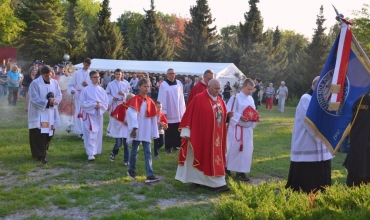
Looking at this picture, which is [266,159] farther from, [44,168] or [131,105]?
[44,168]

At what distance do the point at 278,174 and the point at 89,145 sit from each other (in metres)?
4.26

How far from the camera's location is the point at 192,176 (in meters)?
7.84

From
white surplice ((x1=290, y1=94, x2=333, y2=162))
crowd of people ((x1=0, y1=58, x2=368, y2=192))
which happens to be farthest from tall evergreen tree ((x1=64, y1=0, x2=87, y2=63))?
white surplice ((x1=290, y1=94, x2=333, y2=162))

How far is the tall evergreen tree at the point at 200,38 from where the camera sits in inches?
1992

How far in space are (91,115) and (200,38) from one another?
41979 mm

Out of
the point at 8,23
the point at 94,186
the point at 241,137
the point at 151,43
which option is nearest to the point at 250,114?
the point at 241,137

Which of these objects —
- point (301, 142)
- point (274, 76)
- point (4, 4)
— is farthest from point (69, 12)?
point (301, 142)

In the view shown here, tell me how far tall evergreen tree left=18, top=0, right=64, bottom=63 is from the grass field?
4068 cm

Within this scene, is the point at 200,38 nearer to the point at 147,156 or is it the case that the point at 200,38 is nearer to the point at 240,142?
the point at 240,142

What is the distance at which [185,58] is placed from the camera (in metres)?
51.2

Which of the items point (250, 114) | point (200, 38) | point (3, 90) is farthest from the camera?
point (200, 38)

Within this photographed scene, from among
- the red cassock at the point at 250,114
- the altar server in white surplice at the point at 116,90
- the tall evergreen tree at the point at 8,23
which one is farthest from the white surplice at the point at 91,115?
the tall evergreen tree at the point at 8,23

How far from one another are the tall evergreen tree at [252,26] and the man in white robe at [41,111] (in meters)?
42.0

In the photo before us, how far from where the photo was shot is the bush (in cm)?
382
